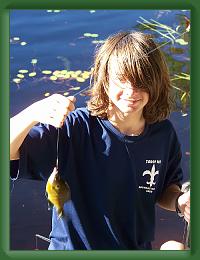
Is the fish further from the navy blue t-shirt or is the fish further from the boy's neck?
the boy's neck

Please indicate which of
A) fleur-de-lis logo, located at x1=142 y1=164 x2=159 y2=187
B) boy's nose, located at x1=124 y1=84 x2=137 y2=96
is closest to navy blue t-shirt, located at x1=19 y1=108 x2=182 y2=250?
fleur-de-lis logo, located at x1=142 y1=164 x2=159 y2=187

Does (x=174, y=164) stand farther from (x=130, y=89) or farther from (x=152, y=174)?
(x=130, y=89)

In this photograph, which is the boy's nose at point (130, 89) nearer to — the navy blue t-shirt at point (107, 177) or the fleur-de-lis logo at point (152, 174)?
the navy blue t-shirt at point (107, 177)

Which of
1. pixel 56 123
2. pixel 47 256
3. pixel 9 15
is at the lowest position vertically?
pixel 47 256

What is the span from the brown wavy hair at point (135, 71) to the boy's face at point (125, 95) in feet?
0.04

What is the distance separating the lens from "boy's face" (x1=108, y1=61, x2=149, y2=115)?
4.36 m

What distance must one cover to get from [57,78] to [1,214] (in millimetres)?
389

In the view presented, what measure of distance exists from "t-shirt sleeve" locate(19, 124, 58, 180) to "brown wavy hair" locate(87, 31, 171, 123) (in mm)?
138

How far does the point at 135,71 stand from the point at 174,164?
28 cm

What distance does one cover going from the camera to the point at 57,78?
172 inches

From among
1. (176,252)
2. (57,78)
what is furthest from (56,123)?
(176,252)

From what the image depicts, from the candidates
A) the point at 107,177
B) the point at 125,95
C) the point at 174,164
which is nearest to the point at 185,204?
the point at 174,164

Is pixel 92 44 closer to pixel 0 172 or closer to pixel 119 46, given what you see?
pixel 119 46

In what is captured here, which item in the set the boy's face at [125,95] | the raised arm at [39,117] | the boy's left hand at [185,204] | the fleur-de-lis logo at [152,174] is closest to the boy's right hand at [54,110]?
the raised arm at [39,117]
